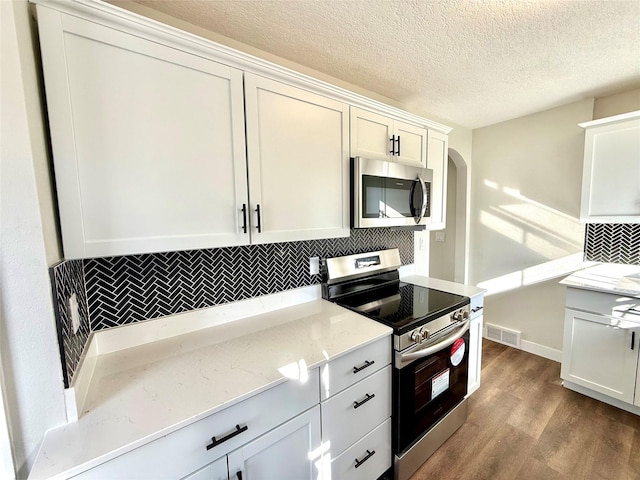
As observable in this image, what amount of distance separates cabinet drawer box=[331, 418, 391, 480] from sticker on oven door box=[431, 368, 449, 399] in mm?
344

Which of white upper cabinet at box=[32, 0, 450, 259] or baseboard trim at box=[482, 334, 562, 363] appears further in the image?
baseboard trim at box=[482, 334, 562, 363]

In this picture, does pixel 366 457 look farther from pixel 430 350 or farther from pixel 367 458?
pixel 430 350

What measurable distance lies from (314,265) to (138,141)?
118 centimetres

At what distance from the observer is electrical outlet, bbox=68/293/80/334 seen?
90 cm

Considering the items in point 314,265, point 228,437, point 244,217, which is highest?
point 244,217

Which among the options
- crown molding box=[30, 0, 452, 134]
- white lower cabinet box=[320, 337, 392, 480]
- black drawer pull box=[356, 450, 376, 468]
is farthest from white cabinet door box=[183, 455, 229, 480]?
crown molding box=[30, 0, 452, 134]

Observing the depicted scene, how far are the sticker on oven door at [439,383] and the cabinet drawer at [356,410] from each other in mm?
332

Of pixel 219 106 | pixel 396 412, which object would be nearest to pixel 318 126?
pixel 219 106

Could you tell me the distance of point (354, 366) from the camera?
1236 millimetres

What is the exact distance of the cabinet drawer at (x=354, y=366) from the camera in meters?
1.16

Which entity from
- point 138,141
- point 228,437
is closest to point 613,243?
point 228,437

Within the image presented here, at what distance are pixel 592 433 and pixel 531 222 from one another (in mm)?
1794

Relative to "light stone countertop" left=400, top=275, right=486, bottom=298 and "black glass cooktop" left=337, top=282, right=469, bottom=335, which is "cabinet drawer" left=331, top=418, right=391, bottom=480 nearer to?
"black glass cooktop" left=337, top=282, right=469, bottom=335

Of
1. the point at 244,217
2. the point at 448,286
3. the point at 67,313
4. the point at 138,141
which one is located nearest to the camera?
the point at 67,313
